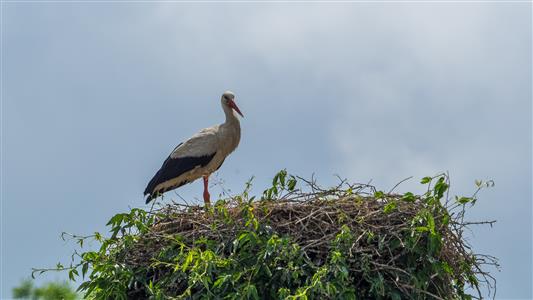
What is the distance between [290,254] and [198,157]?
4.43 metres

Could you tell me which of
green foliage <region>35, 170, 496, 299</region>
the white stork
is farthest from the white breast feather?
green foliage <region>35, 170, 496, 299</region>

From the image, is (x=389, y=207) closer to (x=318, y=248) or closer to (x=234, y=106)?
(x=318, y=248)

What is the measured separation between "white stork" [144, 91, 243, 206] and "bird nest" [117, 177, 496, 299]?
10.5 feet

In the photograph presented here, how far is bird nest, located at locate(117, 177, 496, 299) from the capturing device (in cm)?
734

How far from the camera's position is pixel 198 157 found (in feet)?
38.1

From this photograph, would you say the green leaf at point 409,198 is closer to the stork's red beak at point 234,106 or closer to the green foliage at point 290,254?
the green foliage at point 290,254

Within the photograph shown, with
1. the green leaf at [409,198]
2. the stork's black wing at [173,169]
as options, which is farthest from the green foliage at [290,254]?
the stork's black wing at [173,169]

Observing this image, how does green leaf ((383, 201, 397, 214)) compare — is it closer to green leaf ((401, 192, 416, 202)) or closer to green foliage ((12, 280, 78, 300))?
green leaf ((401, 192, 416, 202))

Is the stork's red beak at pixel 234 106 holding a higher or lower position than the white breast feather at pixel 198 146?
higher

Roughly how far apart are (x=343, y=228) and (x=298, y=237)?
0.41m

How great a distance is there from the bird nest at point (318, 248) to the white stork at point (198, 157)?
3.19 meters

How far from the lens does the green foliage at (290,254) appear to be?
7.32m

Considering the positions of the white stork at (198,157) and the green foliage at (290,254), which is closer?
the green foliage at (290,254)

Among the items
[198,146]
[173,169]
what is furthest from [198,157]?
[173,169]
